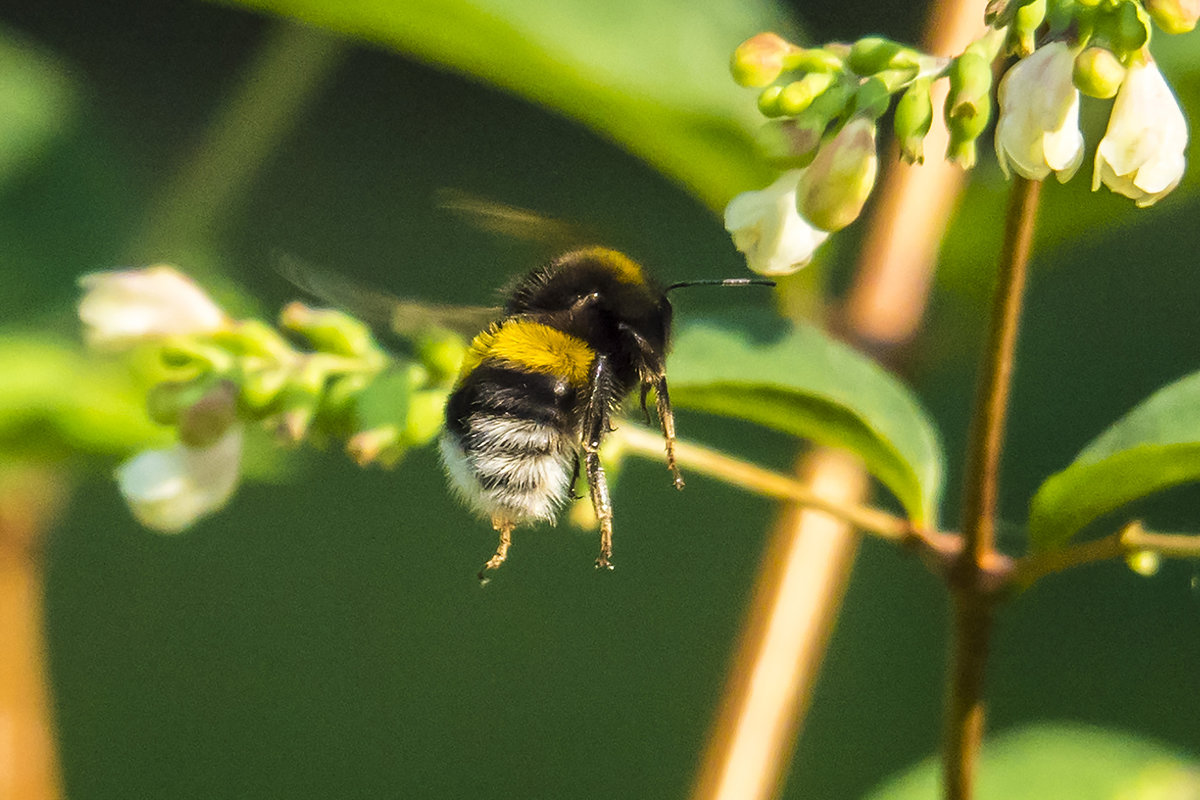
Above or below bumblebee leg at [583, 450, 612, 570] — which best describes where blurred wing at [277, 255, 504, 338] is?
above

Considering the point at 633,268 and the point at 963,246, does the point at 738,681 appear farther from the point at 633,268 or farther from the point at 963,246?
the point at 963,246

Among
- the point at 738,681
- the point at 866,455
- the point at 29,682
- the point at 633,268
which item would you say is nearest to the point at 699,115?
the point at 633,268

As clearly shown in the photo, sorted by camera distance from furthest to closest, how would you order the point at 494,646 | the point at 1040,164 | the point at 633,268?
the point at 494,646 → the point at 633,268 → the point at 1040,164

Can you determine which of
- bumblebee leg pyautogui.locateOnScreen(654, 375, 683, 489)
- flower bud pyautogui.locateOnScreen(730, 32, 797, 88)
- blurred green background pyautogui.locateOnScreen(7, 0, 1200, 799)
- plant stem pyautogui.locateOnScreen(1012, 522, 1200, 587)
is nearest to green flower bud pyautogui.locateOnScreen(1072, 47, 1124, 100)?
flower bud pyautogui.locateOnScreen(730, 32, 797, 88)

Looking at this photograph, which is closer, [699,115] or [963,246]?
[699,115]

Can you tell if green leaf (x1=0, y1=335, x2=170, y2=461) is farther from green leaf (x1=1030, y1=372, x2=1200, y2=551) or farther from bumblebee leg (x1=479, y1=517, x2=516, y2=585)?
green leaf (x1=1030, y1=372, x2=1200, y2=551)

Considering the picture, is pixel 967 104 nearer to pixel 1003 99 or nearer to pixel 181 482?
pixel 1003 99
